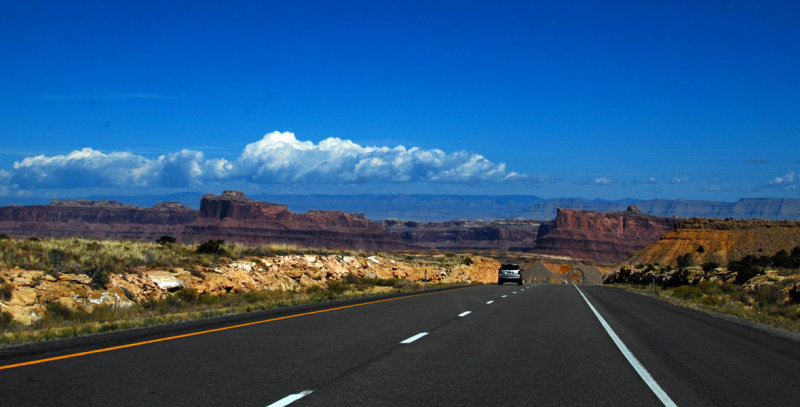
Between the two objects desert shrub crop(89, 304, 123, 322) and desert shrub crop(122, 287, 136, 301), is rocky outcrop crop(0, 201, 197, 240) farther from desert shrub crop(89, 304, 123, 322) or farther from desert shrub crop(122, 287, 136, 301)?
desert shrub crop(89, 304, 123, 322)

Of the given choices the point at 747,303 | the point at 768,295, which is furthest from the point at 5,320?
the point at 747,303

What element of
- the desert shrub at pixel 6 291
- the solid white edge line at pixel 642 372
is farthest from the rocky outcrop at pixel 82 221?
the solid white edge line at pixel 642 372

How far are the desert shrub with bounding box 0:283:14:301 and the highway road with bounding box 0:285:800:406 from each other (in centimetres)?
672

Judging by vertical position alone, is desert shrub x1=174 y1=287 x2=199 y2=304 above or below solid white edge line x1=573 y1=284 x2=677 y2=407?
below

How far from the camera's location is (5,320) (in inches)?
628

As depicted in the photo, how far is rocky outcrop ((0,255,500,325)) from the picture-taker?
60.8ft

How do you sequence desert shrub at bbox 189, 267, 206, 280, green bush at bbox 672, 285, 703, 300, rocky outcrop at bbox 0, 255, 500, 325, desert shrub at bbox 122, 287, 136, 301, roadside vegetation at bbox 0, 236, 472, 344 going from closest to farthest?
roadside vegetation at bbox 0, 236, 472, 344 → rocky outcrop at bbox 0, 255, 500, 325 → desert shrub at bbox 122, 287, 136, 301 → desert shrub at bbox 189, 267, 206, 280 → green bush at bbox 672, 285, 703, 300

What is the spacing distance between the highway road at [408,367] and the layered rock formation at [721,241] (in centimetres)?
8833

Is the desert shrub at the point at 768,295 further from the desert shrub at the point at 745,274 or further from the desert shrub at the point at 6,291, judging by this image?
the desert shrub at the point at 6,291

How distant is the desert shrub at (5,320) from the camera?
51.3ft

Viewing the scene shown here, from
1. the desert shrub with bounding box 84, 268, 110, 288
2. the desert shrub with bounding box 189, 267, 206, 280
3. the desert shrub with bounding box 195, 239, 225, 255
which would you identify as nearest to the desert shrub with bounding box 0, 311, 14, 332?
the desert shrub with bounding box 84, 268, 110, 288

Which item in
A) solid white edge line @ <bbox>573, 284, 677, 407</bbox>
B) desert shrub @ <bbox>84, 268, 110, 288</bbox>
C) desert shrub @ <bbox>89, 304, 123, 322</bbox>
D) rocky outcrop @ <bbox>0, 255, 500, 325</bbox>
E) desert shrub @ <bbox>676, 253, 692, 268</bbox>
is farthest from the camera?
desert shrub @ <bbox>676, 253, 692, 268</bbox>

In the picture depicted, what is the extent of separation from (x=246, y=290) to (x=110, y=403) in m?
22.4

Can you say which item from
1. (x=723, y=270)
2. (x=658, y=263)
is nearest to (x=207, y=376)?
(x=723, y=270)
